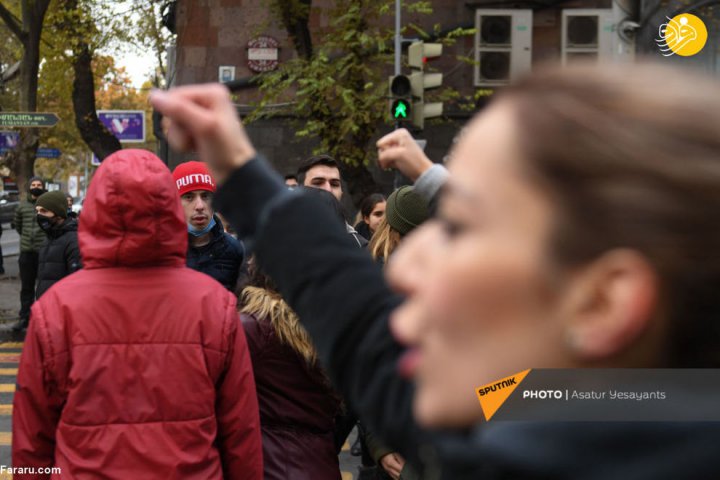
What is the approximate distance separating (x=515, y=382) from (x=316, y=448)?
98.4 inches

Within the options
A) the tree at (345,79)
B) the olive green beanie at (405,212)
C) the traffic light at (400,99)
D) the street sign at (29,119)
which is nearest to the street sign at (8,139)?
the tree at (345,79)

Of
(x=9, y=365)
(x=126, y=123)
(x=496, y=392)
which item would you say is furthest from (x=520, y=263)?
(x=126, y=123)

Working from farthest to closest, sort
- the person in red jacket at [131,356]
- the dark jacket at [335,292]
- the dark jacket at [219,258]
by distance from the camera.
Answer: the dark jacket at [219,258] → the person in red jacket at [131,356] → the dark jacket at [335,292]

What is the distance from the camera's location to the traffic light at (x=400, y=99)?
464 inches

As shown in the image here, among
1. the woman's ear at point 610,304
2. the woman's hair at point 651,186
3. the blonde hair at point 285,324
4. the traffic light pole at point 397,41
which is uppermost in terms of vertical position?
the traffic light pole at point 397,41

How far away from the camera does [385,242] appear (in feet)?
13.4

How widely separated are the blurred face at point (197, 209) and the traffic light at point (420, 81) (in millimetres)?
7155

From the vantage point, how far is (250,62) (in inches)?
708

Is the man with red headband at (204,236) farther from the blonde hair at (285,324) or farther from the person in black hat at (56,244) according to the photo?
the person in black hat at (56,244)

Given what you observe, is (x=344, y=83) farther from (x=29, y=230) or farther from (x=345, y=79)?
(x=29, y=230)

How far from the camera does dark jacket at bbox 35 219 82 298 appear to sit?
27.0 ft

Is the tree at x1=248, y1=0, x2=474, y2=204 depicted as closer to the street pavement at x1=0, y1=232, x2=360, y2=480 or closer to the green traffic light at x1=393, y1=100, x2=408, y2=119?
the green traffic light at x1=393, y1=100, x2=408, y2=119

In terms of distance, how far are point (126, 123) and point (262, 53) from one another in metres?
3.32

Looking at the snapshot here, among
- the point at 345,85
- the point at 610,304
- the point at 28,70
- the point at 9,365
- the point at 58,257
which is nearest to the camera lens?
the point at 610,304
